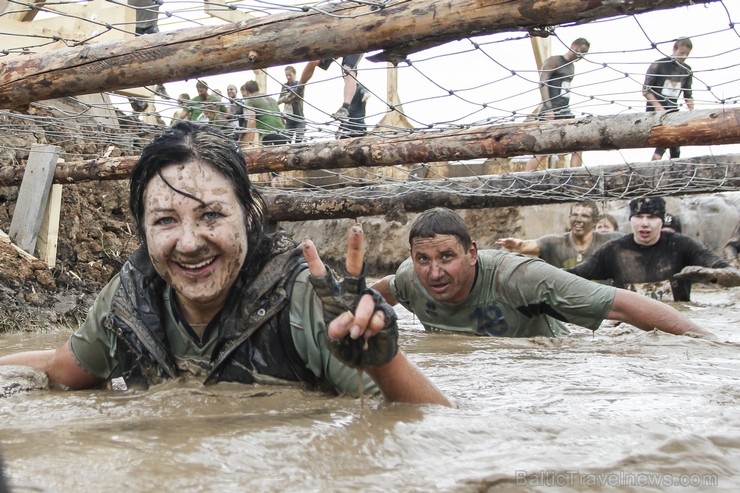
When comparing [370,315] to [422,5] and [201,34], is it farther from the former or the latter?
[201,34]

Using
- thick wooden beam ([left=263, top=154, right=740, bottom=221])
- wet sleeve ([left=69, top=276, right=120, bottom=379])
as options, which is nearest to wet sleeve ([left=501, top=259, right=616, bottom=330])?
thick wooden beam ([left=263, top=154, right=740, bottom=221])

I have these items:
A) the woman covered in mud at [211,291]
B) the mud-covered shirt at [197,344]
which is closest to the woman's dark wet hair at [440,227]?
the woman covered in mud at [211,291]

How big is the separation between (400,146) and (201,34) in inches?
100

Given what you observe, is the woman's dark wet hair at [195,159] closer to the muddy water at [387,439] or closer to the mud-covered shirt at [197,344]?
the mud-covered shirt at [197,344]

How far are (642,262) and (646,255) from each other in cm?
8

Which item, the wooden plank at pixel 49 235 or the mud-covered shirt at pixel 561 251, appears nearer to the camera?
the wooden plank at pixel 49 235

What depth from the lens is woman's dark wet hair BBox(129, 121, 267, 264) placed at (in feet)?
9.87

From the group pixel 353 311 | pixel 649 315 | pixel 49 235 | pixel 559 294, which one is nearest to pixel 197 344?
pixel 353 311

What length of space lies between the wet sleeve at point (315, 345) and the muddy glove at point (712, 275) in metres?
5.46

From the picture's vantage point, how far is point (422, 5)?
3656 millimetres

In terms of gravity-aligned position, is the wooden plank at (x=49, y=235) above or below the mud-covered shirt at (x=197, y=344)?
above

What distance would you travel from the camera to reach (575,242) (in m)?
9.34

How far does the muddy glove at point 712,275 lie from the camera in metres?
7.45

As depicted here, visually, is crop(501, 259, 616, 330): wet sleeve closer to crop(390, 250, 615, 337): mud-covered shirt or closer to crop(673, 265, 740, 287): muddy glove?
crop(390, 250, 615, 337): mud-covered shirt
